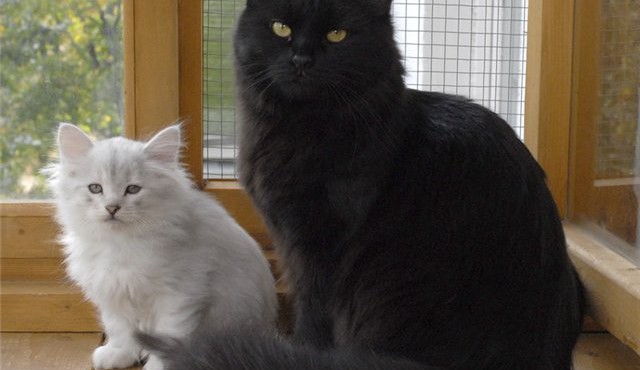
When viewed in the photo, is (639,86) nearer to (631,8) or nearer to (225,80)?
(631,8)

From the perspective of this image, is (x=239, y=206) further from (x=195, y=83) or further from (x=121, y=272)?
(x=121, y=272)

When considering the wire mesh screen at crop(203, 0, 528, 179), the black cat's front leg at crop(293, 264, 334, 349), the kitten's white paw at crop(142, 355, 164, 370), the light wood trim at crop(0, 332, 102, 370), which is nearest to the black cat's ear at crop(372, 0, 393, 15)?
the wire mesh screen at crop(203, 0, 528, 179)

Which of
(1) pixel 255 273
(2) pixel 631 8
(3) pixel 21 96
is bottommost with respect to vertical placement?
(1) pixel 255 273

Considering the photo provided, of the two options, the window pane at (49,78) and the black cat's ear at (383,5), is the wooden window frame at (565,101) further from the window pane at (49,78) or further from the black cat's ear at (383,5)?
the window pane at (49,78)

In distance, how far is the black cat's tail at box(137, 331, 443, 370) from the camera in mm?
1570

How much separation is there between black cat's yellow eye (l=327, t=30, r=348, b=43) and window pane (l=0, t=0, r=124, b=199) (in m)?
0.67

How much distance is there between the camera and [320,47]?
1.78 m

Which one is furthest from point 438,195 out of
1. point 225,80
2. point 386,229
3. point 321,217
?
point 225,80

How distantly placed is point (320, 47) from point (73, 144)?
54cm

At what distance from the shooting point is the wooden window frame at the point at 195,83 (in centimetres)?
218

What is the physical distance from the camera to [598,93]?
213 cm

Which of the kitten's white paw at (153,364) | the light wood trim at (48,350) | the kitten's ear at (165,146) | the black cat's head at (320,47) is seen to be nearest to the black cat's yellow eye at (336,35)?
the black cat's head at (320,47)

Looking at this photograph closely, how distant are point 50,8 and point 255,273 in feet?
→ 2.65

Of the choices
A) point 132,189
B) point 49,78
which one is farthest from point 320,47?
point 49,78
